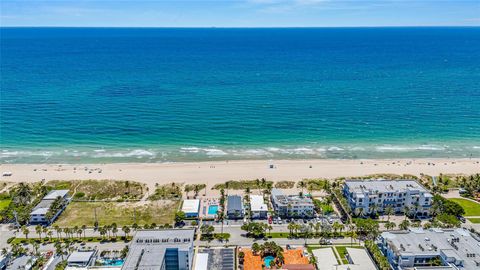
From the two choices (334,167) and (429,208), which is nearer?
(429,208)

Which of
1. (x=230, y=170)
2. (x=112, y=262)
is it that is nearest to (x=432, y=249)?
(x=230, y=170)

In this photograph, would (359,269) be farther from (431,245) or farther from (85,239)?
(85,239)

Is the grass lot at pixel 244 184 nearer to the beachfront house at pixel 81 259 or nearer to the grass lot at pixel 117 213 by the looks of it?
the grass lot at pixel 117 213

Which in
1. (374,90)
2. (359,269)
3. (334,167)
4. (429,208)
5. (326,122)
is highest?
(374,90)


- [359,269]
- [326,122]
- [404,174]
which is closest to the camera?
[359,269]

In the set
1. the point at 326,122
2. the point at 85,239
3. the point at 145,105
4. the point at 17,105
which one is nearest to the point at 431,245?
the point at 85,239

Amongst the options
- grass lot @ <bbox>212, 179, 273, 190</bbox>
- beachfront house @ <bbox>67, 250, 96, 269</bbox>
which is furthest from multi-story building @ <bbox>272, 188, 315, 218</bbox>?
beachfront house @ <bbox>67, 250, 96, 269</bbox>

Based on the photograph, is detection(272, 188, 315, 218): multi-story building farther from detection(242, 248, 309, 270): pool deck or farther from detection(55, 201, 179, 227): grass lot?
detection(55, 201, 179, 227): grass lot

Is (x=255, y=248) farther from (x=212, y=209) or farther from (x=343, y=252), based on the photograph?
(x=212, y=209)
